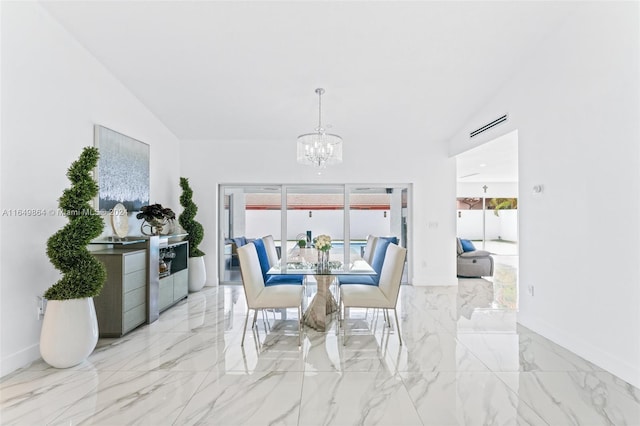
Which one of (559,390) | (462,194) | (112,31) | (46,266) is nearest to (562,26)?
(559,390)

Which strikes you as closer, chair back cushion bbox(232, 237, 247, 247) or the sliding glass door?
chair back cushion bbox(232, 237, 247, 247)

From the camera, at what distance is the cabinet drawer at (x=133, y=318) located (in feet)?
11.3

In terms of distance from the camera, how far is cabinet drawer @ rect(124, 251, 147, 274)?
3459mm

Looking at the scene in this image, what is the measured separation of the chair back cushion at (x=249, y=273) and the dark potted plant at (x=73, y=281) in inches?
48.2

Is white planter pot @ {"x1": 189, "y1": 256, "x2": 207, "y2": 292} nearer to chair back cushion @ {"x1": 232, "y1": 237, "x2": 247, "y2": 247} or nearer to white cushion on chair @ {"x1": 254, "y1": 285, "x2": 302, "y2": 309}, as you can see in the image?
chair back cushion @ {"x1": 232, "y1": 237, "x2": 247, "y2": 247}

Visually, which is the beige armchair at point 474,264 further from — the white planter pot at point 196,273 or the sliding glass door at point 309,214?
the white planter pot at point 196,273

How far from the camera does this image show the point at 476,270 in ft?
21.4

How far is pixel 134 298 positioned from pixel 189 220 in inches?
78.6

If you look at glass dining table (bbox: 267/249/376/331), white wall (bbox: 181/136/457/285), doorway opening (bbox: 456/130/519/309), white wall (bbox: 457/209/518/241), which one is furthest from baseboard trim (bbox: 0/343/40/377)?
white wall (bbox: 457/209/518/241)

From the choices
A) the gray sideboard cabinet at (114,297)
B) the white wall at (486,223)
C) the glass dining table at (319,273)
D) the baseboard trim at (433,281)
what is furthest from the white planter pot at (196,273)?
the white wall at (486,223)

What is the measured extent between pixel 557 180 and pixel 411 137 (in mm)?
2815

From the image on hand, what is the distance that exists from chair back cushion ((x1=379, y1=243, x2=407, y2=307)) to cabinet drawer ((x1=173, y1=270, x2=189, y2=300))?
2.95 meters

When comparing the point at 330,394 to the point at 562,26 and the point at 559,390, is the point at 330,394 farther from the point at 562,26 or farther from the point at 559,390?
the point at 562,26

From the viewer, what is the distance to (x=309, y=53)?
142 inches
